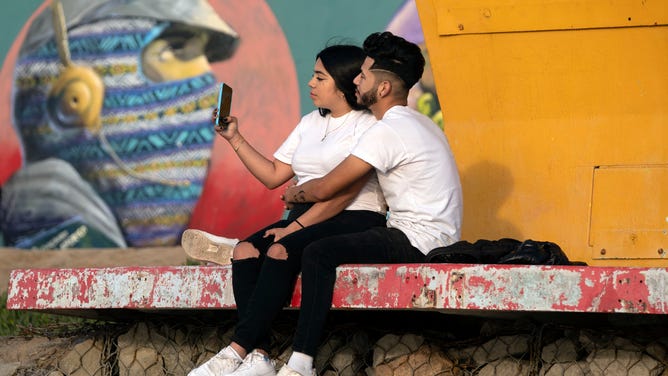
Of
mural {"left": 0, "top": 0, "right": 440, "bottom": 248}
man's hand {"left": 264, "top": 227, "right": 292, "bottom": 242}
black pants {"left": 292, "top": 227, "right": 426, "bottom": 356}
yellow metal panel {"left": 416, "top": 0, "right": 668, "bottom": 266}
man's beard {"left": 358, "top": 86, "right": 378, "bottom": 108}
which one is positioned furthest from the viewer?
mural {"left": 0, "top": 0, "right": 440, "bottom": 248}

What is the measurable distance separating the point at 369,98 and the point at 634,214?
1277 millimetres

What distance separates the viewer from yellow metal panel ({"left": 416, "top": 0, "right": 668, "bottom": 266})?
217 inches

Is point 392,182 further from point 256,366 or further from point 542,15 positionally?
point 542,15

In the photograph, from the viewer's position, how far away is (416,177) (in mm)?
4996

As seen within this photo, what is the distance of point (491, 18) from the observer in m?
5.66

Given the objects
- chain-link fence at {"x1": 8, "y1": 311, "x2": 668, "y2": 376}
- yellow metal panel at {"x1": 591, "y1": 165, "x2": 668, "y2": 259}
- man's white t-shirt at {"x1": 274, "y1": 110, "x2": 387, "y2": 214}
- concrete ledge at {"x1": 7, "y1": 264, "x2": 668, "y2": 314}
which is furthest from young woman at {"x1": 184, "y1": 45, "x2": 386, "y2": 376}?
yellow metal panel at {"x1": 591, "y1": 165, "x2": 668, "y2": 259}

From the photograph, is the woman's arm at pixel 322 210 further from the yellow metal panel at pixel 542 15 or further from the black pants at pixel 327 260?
the yellow metal panel at pixel 542 15

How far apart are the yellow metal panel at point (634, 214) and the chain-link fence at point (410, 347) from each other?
706 millimetres

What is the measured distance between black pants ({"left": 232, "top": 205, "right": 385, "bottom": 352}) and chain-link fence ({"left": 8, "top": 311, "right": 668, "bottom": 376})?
1.41 feet

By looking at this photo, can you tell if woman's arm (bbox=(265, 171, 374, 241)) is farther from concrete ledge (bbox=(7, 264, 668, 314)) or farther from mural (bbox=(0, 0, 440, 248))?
mural (bbox=(0, 0, 440, 248))

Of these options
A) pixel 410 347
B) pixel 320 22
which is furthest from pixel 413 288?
pixel 320 22

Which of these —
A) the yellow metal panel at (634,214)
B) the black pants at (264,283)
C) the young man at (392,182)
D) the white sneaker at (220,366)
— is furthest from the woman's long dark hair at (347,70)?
the white sneaker at (220,366)

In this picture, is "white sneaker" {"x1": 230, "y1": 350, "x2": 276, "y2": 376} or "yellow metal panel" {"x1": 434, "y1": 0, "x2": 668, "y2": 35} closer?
"white sneaker" {"x1": 230, "y1": 350, "x2": 276, "y2": 376}

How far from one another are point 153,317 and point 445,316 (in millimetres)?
1346
